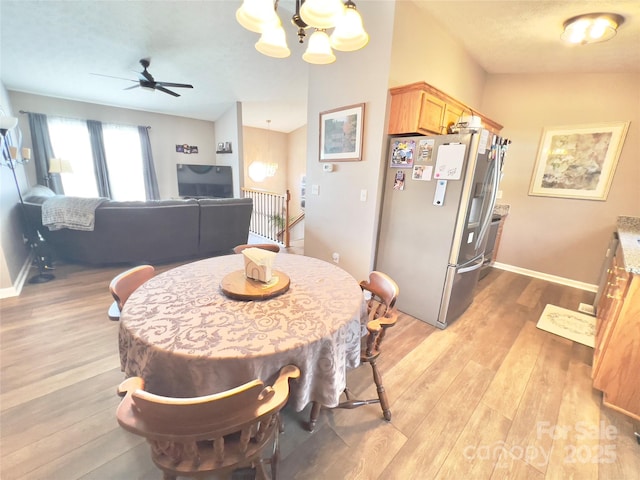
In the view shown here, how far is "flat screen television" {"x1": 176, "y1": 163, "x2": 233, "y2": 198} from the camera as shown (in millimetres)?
6262

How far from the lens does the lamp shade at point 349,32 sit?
1.27 metres

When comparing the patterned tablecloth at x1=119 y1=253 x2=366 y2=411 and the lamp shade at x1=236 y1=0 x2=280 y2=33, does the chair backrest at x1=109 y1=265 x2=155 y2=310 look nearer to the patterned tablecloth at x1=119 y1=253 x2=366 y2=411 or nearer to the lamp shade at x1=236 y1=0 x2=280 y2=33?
the patterned tablecloth at x1=119 y1=253 x2=366 y2=411

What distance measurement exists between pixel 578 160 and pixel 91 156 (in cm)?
838

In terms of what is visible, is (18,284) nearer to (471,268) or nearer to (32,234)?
(32,234)

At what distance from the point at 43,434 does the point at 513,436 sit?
242 centimetres

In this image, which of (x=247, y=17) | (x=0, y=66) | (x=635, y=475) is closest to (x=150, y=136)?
(x=0, y=66)

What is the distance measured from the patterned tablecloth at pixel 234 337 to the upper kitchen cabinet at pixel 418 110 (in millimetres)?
1654

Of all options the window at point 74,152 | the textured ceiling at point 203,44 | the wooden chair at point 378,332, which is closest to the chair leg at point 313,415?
the wooden chair at point 378,332

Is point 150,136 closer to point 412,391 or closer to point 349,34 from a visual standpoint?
point 349,34

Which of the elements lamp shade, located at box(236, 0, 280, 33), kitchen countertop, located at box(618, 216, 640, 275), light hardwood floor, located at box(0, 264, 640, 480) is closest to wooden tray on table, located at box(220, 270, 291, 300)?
light hardwood floor, located at box(0, 264, 640, 480)

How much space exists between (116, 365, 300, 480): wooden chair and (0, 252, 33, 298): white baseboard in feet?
9.61

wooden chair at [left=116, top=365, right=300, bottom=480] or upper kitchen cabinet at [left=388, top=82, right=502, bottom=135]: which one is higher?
upper kitchen cabinet at [left=388, top=82, right=502, bottom=135]

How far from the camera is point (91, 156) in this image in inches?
213

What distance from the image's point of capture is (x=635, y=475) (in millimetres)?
1201
